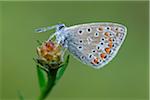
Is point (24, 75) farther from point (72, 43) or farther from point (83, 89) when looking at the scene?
point (72, 43)

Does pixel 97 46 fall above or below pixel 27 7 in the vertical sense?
below

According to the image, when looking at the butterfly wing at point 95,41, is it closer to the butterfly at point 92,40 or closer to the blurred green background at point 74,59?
the butterfly at point 92,40

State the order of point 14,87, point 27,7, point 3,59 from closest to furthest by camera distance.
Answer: point 14,87
point 3,59
point 27,7

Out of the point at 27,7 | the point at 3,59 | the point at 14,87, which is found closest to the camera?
the point at 14,87

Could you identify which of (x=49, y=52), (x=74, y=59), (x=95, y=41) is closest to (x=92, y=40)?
(x=95, y=41)

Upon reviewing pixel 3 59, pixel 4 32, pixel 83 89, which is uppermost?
pixel 4 32

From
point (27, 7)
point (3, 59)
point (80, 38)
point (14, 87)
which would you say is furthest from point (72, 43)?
point (27, 7)

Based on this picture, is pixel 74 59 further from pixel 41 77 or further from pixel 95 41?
pixel 41 77

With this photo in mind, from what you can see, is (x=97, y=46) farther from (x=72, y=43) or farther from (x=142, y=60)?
(x=142, y=60)

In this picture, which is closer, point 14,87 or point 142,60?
point 14,87
